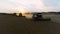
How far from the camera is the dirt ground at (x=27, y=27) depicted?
950 mm

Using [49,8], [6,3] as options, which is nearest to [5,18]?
[6,3]

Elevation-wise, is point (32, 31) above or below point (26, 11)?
below

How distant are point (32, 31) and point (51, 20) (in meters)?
0.19

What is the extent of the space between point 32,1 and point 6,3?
0.24m

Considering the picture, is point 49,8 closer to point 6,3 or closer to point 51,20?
point 51,20

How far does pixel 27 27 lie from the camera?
96 cm

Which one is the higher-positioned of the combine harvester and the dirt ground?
the combine harvester

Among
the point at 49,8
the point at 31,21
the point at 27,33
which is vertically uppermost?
the point at 49,8

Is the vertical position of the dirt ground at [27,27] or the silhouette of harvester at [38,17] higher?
the silhouette of harvester at [38,17]

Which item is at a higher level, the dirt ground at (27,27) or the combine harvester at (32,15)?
the combine harvester at (32,15)

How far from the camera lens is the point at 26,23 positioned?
0.96m

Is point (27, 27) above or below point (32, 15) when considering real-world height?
below

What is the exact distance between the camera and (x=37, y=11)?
0.98 meters

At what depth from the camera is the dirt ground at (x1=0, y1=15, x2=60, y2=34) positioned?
95 cm
